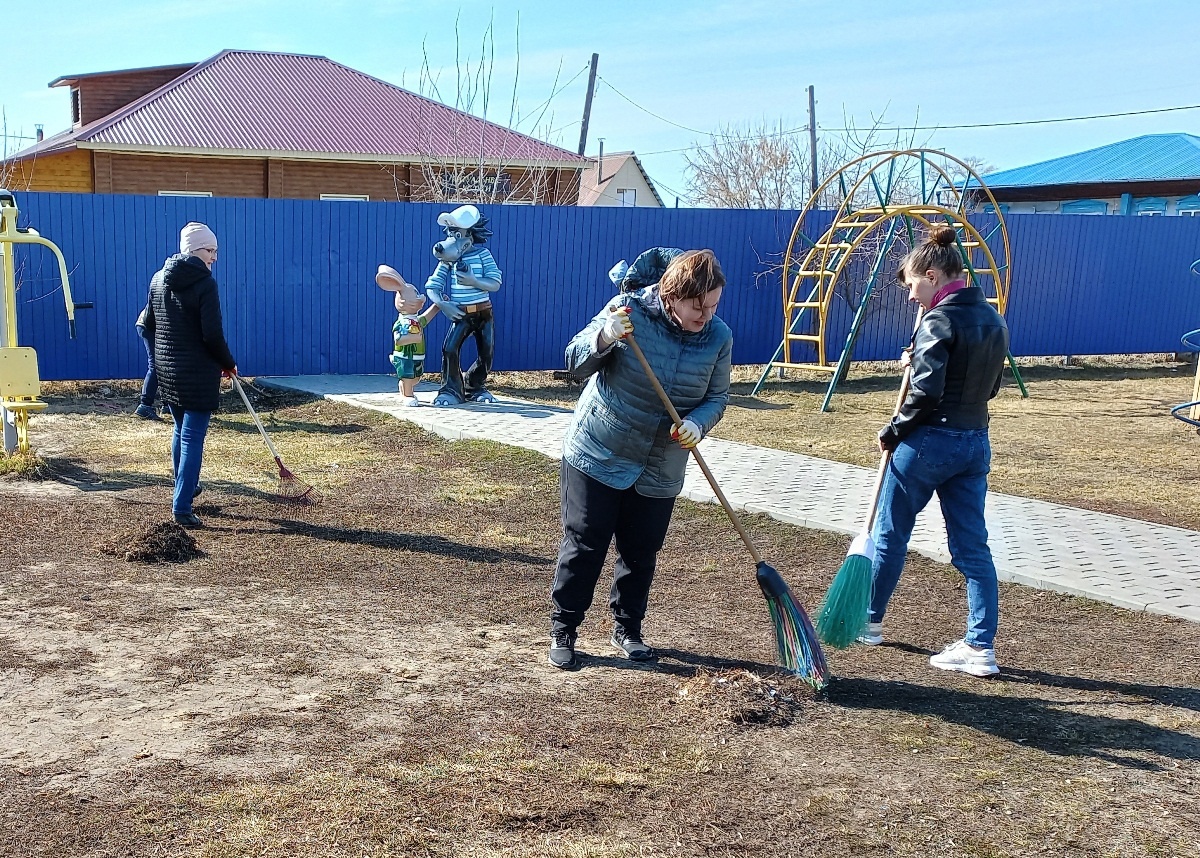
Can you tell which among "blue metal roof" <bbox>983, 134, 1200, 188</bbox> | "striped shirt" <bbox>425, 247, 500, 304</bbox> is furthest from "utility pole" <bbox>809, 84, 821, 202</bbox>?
"striped shirt" <bbox>425, 247, 500, 304</bbox>

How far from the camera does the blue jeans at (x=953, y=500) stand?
4.27 meters

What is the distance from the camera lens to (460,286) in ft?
35.9

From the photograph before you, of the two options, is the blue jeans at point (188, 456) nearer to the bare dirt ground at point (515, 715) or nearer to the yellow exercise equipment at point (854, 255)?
the bare dirt ground at point (515, 715)

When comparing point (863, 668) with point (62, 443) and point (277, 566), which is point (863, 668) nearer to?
point (277, 566)

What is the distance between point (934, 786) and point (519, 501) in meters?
4.18

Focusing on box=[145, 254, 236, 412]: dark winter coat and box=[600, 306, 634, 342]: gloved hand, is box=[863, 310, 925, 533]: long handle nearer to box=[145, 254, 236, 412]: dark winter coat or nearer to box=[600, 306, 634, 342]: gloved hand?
A: box=[600, 306, 634, 342]: gloved hand

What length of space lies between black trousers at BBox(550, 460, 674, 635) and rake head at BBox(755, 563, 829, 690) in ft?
1.45

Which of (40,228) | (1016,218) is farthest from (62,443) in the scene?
(1016,218)

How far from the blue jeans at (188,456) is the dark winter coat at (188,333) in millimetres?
70

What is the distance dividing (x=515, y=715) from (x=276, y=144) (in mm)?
19430

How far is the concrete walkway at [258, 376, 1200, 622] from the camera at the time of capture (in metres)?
5.64

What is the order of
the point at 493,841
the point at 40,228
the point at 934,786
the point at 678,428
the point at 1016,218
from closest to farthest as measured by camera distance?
the point at 493,841 < the point at 934,786 < the point at 678,428 < the point at 40,228 < the point at 1016,218

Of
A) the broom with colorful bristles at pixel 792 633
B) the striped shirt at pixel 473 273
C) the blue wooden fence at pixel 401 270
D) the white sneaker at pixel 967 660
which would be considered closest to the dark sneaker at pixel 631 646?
the broom with colorful bristles at pixel 792 633

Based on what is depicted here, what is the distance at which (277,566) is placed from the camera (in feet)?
18.5
